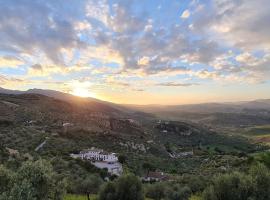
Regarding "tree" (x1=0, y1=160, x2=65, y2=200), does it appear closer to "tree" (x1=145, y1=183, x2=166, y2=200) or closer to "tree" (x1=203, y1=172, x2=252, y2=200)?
"tree" (x1=203, y1=172, x2=252, y2=200)

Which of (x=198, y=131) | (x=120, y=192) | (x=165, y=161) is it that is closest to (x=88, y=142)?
(x=165, y=161)

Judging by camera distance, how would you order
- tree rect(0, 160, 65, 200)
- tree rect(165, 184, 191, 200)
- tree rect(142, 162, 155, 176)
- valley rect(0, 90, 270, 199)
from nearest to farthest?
tree rect(0, 160, 65, 200)
tree rect(165, 184, 191, 200)
valley rect(0, 90, 270, 199)
tree rect(142, 162, 155, 176)

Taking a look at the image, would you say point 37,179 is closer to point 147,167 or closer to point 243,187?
point 243,187

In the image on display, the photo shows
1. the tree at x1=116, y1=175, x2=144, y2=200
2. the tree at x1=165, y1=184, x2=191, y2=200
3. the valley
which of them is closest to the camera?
the tree at x1=116, y1=175, x2=144, y2=200

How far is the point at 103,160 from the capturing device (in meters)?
63.1

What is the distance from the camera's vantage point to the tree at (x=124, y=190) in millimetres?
28828

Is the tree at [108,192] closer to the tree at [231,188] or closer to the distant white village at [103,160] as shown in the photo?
the tree at [231,188]

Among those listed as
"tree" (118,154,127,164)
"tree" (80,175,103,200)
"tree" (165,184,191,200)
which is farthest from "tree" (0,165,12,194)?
"tree" (118,154,127,164)

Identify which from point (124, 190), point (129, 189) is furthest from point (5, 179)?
point (129, 189)

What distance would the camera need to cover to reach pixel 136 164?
66.6m

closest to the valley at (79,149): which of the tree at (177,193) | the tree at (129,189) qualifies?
the tree at (177,193)

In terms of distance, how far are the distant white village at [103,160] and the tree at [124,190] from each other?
23.9 meters

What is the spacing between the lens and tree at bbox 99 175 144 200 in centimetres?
2883

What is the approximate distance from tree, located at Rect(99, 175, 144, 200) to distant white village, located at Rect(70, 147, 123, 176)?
943 inches
